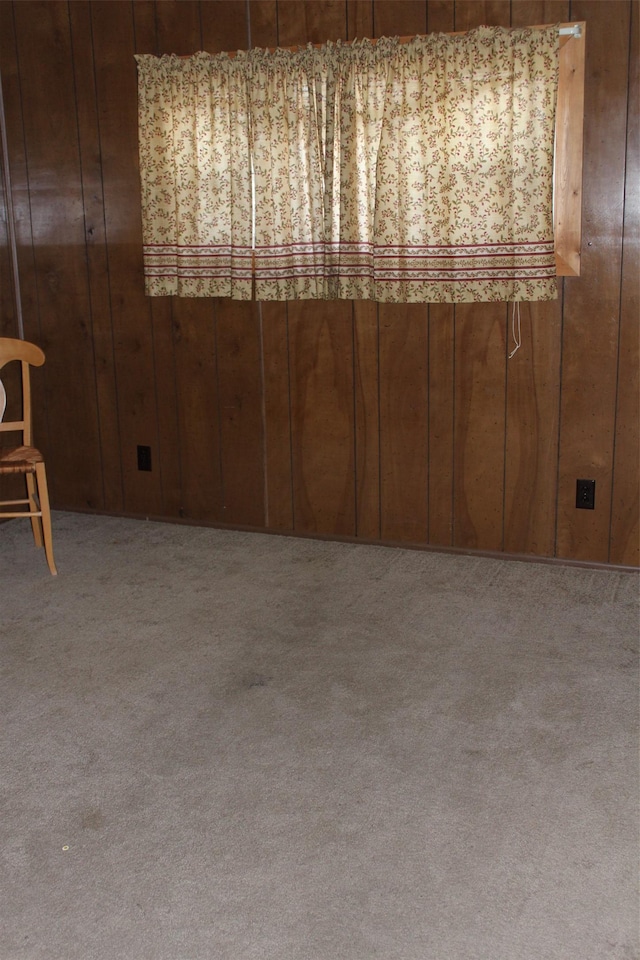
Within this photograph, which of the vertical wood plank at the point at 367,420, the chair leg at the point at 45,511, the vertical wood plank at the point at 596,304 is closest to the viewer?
the vertical wood plank at the point at 596,304

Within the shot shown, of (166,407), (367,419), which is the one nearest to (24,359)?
(166,407)

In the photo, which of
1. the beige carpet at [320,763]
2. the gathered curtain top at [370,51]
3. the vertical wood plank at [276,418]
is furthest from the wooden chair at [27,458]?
the gathered curtain top at [370,51]

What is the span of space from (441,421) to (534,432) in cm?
36

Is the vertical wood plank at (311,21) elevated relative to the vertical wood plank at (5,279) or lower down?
elevated

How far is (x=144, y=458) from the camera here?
4320mm

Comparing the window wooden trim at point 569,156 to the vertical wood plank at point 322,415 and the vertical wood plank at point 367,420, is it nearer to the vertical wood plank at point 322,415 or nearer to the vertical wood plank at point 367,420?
the vertical wood plank at point 367,420

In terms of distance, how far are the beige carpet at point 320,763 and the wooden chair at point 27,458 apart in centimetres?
23

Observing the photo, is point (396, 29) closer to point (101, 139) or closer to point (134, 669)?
point (101, 139)

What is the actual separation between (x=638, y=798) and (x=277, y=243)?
2455 millimetres

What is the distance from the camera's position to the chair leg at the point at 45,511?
139 inches

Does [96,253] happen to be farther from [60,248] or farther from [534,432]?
[534,432]

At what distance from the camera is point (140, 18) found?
12.8 feet

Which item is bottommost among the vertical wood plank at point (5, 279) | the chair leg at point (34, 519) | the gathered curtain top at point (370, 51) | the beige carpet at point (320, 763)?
the beige carpet at point (320, 763)

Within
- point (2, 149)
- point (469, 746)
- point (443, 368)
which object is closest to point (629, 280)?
point (443, 368)
